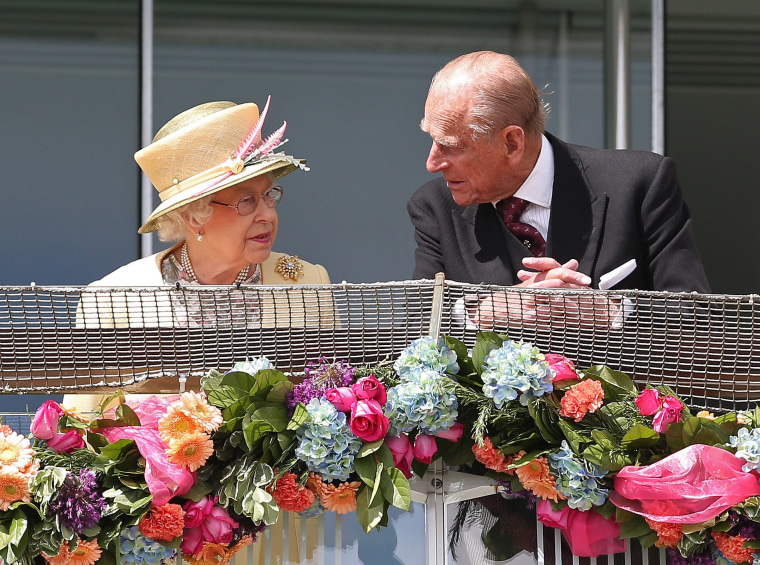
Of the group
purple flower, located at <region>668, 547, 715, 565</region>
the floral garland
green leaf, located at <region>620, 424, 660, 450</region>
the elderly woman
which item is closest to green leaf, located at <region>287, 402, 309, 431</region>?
the floral garland

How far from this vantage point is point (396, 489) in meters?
1.76

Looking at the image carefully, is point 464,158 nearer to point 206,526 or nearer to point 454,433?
point 454,433

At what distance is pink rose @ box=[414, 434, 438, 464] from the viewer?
181 cm

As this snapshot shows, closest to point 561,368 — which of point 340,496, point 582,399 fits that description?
point 582,399

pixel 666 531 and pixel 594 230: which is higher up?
pixel 594 230

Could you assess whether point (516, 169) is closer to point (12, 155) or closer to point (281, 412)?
point (281, 412)

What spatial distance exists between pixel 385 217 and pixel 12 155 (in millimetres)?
1441

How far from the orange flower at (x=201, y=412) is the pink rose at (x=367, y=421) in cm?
20

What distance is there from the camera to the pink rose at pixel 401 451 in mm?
1805

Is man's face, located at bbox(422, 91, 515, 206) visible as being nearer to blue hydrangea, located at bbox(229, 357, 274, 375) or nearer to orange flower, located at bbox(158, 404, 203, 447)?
blue hydrangea, located at bbox(229, 357, 274, 375)

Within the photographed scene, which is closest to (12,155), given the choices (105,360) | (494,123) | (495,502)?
(494,123)

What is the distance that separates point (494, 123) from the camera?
8.70 feet

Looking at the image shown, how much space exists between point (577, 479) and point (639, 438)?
11 cm

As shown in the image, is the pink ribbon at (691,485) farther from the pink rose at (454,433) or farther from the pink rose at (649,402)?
the pink rose at (454,433)
